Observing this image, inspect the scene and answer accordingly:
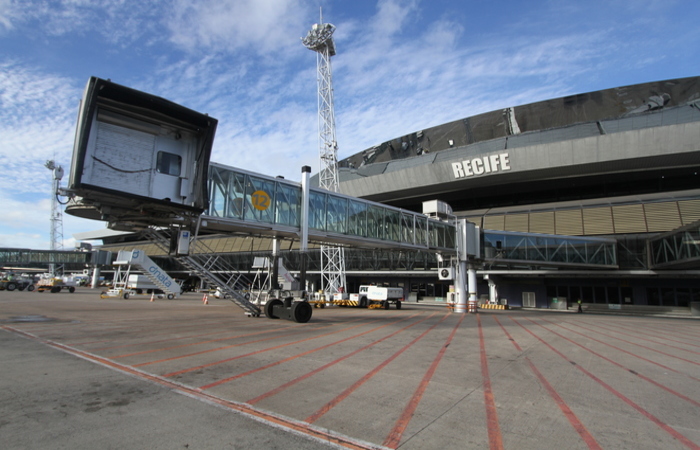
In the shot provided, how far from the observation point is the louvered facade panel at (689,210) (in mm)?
39081

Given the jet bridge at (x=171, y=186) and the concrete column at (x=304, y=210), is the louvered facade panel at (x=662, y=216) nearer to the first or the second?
the jet bridge at (x=171, y=186)

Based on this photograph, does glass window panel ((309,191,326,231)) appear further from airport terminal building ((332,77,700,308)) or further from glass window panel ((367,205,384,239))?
airport terminal building ((332,77,700,308))

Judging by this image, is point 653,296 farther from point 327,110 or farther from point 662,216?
point 327,110

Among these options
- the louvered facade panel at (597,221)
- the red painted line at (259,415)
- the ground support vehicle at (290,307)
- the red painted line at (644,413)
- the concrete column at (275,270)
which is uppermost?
the louvered facade panel at (597,221)

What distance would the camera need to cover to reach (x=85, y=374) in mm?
7738

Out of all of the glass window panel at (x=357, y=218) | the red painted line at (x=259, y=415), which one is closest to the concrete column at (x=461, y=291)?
the glass window panel at (x=357, y=218)

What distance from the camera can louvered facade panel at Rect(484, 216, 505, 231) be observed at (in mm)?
49541

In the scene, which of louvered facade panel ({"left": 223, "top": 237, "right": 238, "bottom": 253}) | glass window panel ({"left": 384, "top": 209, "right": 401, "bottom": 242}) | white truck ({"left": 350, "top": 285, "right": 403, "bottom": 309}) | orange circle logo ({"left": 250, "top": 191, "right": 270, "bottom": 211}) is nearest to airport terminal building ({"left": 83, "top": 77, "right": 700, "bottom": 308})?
glass window panel ({"left": 384, "top": 209, "right": 401, "bottom": 242})

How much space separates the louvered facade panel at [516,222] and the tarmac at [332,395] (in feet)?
120

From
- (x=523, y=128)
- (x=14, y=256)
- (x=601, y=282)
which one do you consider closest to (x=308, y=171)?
(x=601, y=282)

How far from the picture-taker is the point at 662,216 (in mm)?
40625

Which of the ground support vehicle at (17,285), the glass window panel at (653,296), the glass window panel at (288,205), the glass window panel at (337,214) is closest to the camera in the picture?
the glass window panel at (288,205)

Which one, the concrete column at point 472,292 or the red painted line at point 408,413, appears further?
the concrete column at point 472,292

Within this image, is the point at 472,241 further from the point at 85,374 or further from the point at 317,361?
the point at 85,374
